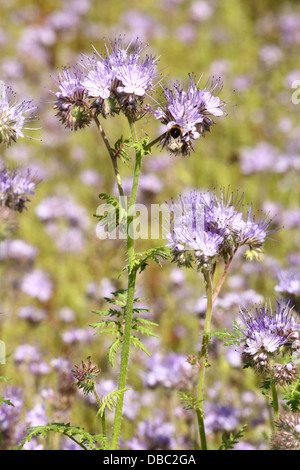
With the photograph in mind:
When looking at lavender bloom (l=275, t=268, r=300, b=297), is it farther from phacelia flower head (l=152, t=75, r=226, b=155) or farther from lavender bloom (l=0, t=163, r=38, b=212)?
lavender bloom (l=0, t=163, r=38, b=212)

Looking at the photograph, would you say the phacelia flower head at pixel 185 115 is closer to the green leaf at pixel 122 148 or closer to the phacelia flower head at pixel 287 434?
the green leaf at pixel 122 148

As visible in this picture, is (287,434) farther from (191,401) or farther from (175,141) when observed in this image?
(175,141)

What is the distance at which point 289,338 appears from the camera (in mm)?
2732

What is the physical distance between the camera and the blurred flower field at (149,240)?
13.8 feet

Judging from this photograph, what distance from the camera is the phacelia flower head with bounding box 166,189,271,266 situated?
110 inches

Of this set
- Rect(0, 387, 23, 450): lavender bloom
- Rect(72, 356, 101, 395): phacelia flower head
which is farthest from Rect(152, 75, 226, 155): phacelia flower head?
Rect(0, 387, 23, 450): lavender bloom

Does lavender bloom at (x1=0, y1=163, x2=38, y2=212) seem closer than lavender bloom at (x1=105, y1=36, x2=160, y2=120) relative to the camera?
No

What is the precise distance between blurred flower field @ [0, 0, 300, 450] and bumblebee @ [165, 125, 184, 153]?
0.74ft

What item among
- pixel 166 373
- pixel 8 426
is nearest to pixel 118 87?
pixel 8 426

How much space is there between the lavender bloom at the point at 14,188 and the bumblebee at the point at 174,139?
0.96 metres

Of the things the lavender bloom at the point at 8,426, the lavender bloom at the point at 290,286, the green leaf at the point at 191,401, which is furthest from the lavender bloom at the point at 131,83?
the lavender bloom at the point at 8,426
